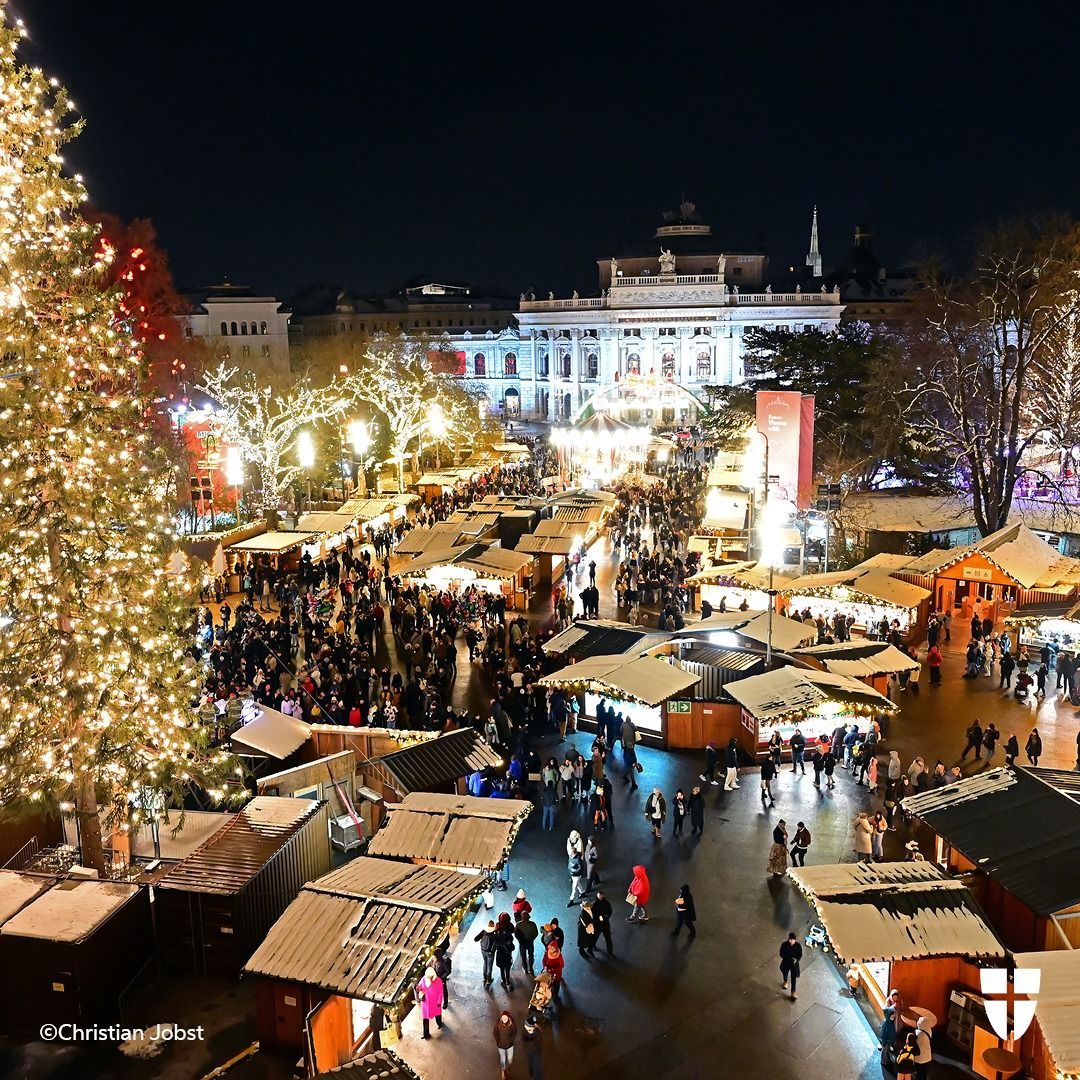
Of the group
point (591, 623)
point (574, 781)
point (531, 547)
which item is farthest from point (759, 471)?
point (574, 781)

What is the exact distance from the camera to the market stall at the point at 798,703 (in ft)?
46.2

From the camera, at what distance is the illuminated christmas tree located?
8961 mm

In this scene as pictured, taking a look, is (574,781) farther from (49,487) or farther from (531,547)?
(531,547)

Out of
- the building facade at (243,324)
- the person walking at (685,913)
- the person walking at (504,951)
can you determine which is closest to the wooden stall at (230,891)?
the person walking at (504,951)

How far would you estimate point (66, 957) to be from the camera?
8625mm

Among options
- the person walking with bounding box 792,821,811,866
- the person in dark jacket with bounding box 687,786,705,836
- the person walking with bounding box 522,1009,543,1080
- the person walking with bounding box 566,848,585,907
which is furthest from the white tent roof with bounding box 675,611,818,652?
the person walking with bounding box 522,1009,543,1080

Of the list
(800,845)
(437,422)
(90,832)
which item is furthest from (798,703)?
(437,422)

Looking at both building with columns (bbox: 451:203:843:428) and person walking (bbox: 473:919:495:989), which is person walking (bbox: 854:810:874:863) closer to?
person walking (bbox: 473:919:495:989)

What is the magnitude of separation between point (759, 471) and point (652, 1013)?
55.0ft

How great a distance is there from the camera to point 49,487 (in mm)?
9172

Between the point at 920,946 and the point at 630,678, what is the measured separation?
7.27m

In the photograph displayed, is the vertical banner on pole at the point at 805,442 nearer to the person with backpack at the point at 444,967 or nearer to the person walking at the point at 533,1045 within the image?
the person with backpack at the point at 444,967

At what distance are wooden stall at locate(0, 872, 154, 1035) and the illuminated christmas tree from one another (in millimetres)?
1001

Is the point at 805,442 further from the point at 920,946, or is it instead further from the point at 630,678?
the point at 920,946
